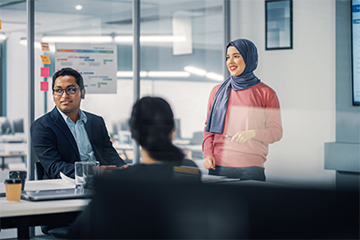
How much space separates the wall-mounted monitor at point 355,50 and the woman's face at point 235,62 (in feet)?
3.62

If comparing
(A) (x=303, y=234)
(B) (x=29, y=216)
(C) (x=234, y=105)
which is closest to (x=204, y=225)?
(A) (x=303, y=234)

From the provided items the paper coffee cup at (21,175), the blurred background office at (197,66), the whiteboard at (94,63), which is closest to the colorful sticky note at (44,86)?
the blurred background office at (197,66)

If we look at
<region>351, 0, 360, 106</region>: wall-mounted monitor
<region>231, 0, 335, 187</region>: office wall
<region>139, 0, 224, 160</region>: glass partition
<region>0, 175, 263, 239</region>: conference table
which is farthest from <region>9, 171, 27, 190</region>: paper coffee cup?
<region>351, 0, 360, 106</region>: wall-mounted monitor

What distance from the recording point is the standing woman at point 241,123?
3045mm

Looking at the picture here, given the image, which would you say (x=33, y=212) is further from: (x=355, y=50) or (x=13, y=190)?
(x=355, y=50)

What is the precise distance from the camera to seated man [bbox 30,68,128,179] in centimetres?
245

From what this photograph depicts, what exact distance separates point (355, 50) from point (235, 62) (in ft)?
3.80

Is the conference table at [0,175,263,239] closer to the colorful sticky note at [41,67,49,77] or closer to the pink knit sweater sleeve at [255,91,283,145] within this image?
the pink knit sweater sleeve at [255,91,283,145]

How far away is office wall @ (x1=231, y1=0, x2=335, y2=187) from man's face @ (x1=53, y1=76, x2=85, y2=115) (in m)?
2.21

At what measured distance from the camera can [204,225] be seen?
35.2 inches

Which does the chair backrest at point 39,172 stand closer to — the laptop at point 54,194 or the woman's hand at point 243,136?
the laptop at point 54,194

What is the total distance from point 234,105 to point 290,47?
1.27m

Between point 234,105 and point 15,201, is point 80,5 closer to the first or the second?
point 234,105

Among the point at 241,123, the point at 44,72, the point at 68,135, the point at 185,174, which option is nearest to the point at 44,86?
the point at 44,72
